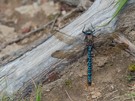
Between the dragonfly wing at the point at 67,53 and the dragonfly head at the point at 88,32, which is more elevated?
the dragonfly head at the point at 88,32

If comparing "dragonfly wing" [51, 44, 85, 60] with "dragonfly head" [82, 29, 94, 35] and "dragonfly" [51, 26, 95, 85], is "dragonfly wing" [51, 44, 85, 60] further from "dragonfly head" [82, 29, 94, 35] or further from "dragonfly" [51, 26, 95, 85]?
"dragonfly head" [82, 29, 94, 35]

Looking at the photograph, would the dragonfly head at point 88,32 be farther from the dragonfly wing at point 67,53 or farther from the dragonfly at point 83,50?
the dragonfly wing at point 67,53

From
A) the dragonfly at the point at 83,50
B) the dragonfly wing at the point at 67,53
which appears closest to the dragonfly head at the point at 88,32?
the dragonfly at the point at 83,50

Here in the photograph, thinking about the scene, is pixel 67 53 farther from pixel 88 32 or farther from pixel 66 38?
pixel 88 32

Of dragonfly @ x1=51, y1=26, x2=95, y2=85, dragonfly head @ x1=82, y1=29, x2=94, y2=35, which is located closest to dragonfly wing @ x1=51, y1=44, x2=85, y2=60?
dragonfly @ x1=51, y1=26, x2=95, y2=85

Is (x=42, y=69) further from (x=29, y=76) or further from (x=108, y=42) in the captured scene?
(x=108, y=42)

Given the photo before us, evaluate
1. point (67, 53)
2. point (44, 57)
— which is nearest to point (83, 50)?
point (67, 53)

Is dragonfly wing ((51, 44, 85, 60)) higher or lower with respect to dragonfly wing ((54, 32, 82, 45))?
lower

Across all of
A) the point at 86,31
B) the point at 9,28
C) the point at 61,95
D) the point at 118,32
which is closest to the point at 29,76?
the point at 61,95
